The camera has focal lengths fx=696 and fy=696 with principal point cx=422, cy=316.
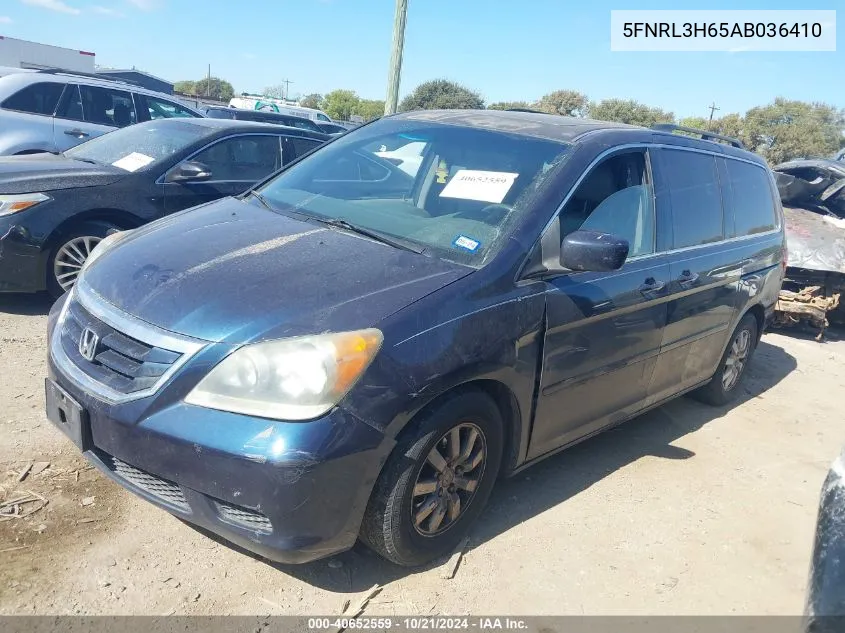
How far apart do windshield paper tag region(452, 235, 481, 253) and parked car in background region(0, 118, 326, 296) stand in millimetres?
3271

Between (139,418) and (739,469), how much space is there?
3.55 metres

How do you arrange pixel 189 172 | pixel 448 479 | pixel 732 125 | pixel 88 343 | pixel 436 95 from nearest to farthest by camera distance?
1. pixel 88 343
2. pixel 448 479
3. pixel 189 172
4. pixel 436 95
5. pixel 732 125

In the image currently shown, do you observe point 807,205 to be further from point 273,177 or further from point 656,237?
point 273,177

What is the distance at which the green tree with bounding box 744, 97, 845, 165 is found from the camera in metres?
41.0

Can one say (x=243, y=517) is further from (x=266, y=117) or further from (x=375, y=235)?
A: (x=266, y=117)

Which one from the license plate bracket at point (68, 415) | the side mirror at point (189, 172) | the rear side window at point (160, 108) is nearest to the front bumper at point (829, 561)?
the license plate bracket at point (68, 415)

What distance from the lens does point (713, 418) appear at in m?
5.12

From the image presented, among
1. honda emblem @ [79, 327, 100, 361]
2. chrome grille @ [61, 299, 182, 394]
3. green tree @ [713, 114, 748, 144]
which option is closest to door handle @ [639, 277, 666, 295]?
chrome grille @ [61, 299, 182, 394]

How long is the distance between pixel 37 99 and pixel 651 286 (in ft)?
26.5

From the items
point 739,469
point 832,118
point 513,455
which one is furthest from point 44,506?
point 832,118

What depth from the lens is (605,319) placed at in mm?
3357

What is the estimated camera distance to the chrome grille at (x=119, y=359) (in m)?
2.41

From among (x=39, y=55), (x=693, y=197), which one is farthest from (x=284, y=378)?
(x=39, y=55)

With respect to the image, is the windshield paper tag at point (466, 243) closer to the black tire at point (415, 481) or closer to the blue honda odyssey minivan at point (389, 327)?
the blue honda odyssey minivan at point (389, 327)
